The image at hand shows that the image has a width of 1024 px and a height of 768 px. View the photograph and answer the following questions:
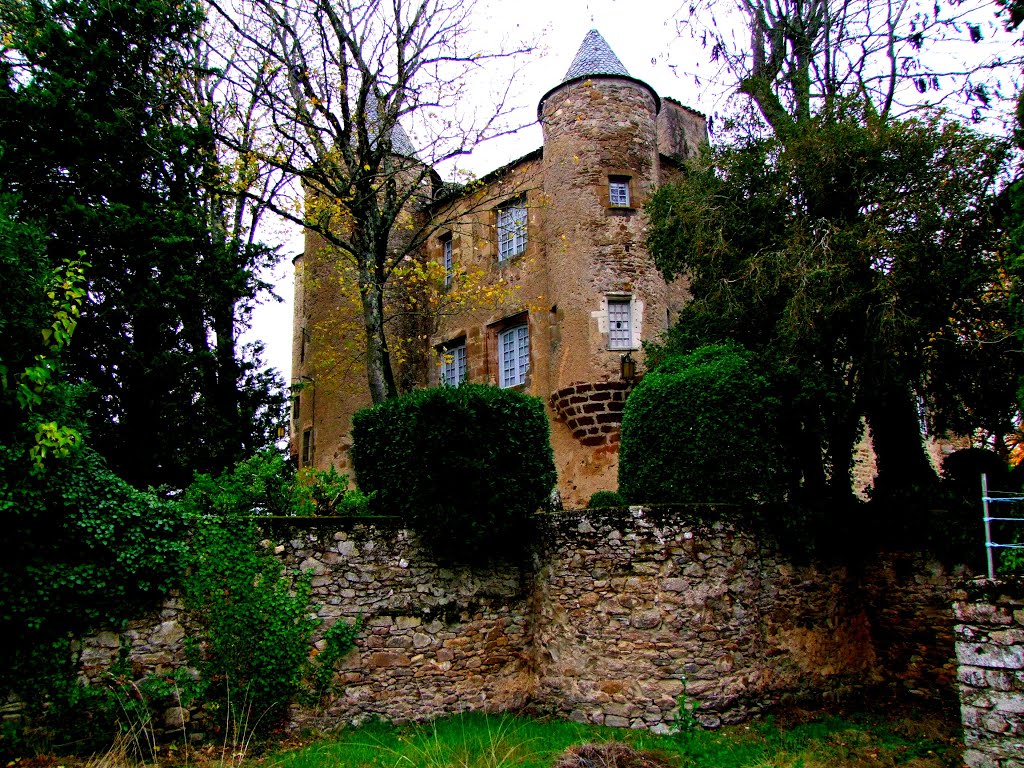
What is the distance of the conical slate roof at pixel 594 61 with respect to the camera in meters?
18.1

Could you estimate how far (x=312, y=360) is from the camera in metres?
21.6

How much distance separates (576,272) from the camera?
17.4 m

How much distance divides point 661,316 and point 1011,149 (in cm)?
779

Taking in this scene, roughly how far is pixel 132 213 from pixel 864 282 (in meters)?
12.8

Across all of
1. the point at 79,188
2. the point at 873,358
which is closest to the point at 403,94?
the point at 79,188

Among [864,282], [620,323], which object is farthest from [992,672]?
[620,323]

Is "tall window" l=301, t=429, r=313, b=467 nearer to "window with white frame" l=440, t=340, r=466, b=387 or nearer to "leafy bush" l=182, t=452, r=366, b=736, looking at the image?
"window with white frame" l=440, t=340, r=466, b=387

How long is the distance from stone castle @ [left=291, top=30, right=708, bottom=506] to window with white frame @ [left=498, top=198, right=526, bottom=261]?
39 mm

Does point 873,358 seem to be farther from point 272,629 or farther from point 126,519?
point 126,519

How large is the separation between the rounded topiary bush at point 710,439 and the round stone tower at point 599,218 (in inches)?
227

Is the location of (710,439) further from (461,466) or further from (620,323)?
(620,323)

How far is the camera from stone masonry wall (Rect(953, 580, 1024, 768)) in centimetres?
721

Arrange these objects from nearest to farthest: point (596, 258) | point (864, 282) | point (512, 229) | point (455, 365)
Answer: point (864, 282) → point (596, 258) → point (512, 229) → point (455, 365)

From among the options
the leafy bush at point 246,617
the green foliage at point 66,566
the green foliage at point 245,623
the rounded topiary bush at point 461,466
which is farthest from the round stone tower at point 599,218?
the green foliage at point 66,566
